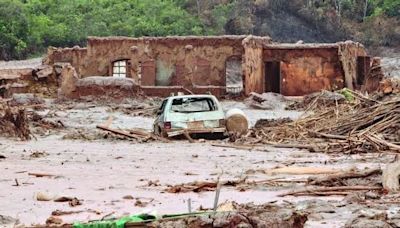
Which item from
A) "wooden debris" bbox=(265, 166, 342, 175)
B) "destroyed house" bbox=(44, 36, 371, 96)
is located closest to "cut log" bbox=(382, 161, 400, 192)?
"wooden debris" bbox=(265, 166, 342, 175)

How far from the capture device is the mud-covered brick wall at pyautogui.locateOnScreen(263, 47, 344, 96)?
43531 millimetres

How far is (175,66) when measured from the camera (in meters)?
45.3

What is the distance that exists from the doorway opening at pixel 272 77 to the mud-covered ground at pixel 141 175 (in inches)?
861

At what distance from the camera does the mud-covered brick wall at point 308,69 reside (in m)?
43.5

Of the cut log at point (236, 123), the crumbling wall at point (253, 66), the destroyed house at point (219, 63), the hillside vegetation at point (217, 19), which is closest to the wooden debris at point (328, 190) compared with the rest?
the cut log at point (236, 123)

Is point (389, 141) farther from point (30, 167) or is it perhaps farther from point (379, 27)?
point (379, 27)

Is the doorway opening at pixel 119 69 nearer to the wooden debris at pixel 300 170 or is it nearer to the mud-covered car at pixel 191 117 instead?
the mud-covered car at pixel 191 117

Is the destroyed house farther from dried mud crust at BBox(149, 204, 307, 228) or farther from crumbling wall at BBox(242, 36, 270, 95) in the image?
dried mud crust at BBox(149, 204, 307, 228)

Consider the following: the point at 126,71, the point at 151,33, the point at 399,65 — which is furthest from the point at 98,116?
the point at 151,33

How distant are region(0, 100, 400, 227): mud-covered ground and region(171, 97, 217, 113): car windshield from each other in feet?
3.61

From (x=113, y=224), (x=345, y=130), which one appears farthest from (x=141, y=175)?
(x=345, y=130)

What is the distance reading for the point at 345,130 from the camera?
2022 centimetres

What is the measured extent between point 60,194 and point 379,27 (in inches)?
2663

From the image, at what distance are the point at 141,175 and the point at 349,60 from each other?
1234 inches
